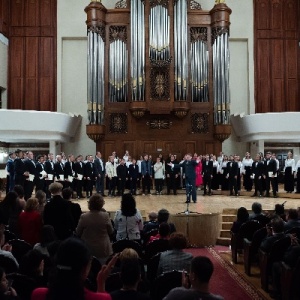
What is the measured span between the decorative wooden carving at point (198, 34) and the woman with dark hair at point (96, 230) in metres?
11.5

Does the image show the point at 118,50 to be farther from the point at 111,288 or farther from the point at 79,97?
the point at 111,288

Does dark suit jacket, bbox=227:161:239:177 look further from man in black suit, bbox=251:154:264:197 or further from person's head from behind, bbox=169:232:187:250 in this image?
person's head from behind, bbox=169:232:187:250

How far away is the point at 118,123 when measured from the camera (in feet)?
48.3

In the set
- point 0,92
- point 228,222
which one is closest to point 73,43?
point 0,92

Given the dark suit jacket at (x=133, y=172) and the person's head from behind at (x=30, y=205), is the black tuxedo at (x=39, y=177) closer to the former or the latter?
the dark suit jacket at (x=133, y=172)

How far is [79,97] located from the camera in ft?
54.3

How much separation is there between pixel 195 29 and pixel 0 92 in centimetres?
729

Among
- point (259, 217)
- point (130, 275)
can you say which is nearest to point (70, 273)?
point (130, 275)

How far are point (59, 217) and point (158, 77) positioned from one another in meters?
10.5

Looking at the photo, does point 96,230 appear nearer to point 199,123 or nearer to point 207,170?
point 207,170

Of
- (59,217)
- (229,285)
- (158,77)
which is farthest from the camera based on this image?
(158,77)

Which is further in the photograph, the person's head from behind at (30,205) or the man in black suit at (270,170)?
the man in black suit at (270,170)

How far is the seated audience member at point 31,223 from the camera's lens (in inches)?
183

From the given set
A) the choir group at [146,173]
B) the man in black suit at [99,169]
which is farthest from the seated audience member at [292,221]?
the man in black suit at [99,169]
